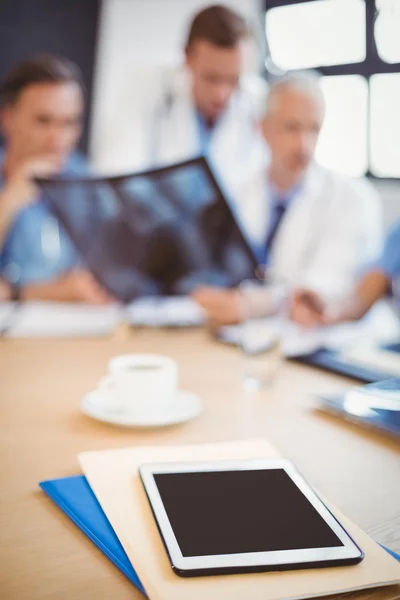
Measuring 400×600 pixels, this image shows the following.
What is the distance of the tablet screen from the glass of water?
1.18ft

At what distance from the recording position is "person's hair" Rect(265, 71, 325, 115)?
1973 mm

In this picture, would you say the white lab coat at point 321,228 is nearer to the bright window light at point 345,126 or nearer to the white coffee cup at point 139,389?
the bright window light at point 345,126

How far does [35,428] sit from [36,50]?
8.73 ft

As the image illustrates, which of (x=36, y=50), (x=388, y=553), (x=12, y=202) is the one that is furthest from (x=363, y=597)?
(x=36, y=50)

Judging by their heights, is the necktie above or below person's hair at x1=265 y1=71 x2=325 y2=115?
below

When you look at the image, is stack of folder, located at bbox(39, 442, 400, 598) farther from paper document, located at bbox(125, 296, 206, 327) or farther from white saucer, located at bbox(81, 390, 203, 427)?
paper document, located at bbox(125, 296, 206, 327)

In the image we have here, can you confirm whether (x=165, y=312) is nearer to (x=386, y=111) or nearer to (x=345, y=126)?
(x=386, y=111)

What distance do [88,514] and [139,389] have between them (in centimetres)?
26

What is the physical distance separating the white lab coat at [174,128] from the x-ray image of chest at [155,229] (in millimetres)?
1094

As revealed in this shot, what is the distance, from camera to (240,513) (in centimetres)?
54

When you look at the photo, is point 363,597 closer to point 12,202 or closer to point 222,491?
point 222,491

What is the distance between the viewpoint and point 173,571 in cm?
47

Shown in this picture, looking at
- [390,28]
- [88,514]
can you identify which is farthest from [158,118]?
[88,514]

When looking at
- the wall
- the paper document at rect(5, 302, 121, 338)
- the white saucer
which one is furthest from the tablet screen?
the wall
